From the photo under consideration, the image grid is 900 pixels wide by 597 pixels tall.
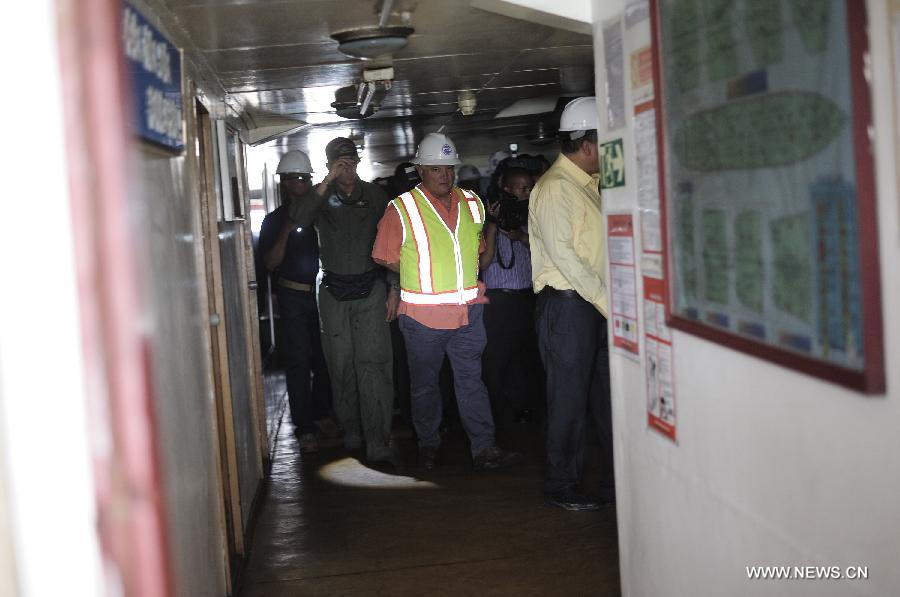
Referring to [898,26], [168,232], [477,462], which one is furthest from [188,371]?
[477,462]

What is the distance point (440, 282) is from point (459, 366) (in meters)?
0.50

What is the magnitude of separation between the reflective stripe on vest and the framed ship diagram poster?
2.99 m

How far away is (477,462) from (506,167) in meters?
1.85

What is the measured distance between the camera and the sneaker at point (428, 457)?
5.77m

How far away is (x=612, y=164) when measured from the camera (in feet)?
10.2

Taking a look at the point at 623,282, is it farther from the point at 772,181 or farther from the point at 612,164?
the point at 772,181

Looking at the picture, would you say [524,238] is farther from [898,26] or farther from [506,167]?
[898,26]

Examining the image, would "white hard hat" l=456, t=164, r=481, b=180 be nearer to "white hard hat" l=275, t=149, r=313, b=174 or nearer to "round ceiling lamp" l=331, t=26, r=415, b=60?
"white hard hat" l=275, t=149, r=313, b=174

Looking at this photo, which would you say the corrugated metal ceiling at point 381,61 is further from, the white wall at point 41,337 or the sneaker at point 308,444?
the white wall at point 41,337

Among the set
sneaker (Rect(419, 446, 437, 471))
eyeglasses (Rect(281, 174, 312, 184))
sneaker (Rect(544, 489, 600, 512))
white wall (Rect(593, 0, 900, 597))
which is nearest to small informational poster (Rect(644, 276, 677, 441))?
white wall (Rect(593, 0, 900, 597))

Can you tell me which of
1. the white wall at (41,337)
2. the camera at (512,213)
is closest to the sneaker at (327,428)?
the camera at (512,213)

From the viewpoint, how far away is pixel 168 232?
2.93m

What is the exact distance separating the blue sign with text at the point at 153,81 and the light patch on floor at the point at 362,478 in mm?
2771

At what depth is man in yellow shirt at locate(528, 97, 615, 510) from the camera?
4383 mm
